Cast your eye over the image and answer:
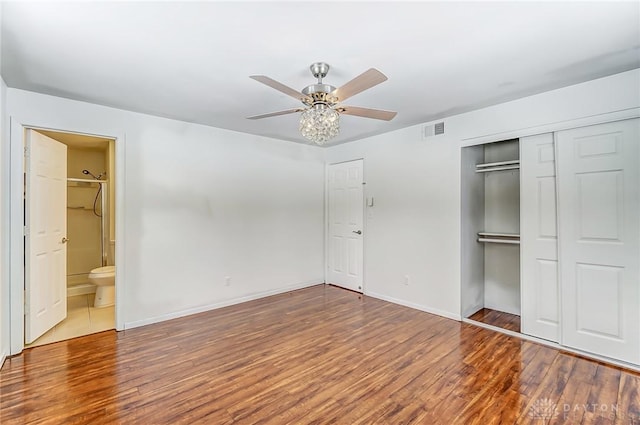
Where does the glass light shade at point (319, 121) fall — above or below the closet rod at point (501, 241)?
above

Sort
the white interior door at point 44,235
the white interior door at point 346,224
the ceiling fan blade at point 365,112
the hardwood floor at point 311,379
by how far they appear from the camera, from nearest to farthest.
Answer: the hardwood floor at point 311,379
the ceiling fan blade at point 365,112
the white interior door at point 44,235
the white interior door at point 346,224

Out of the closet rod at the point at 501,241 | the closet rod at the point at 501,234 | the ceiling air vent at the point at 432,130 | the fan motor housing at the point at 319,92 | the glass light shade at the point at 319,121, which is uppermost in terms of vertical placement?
the ceiling air vent at the point at 432,130

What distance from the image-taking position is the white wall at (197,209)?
3318 mm

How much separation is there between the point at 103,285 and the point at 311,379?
336cm

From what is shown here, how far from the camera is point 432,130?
12.4ft

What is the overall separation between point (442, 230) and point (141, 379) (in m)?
3.37

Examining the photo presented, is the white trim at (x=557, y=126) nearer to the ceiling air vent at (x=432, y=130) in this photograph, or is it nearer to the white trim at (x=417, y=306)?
the ceiling air vent at (x=432, y=130)

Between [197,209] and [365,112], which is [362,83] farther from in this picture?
[197,209]

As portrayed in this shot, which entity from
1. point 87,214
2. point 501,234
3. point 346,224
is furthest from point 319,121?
point 87,214

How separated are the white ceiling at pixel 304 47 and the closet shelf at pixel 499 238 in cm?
158

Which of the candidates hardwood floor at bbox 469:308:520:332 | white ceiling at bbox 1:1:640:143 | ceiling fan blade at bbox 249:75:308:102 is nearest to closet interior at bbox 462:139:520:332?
hardwood floor at bbox 469:308:520:332

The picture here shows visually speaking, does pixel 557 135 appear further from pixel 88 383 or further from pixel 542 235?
pixel 88 383

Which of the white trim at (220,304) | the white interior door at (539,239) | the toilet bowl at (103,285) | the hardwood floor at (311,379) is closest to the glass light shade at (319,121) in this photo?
the hardwood floor at (311,379)

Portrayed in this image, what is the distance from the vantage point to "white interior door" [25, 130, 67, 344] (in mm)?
2895
